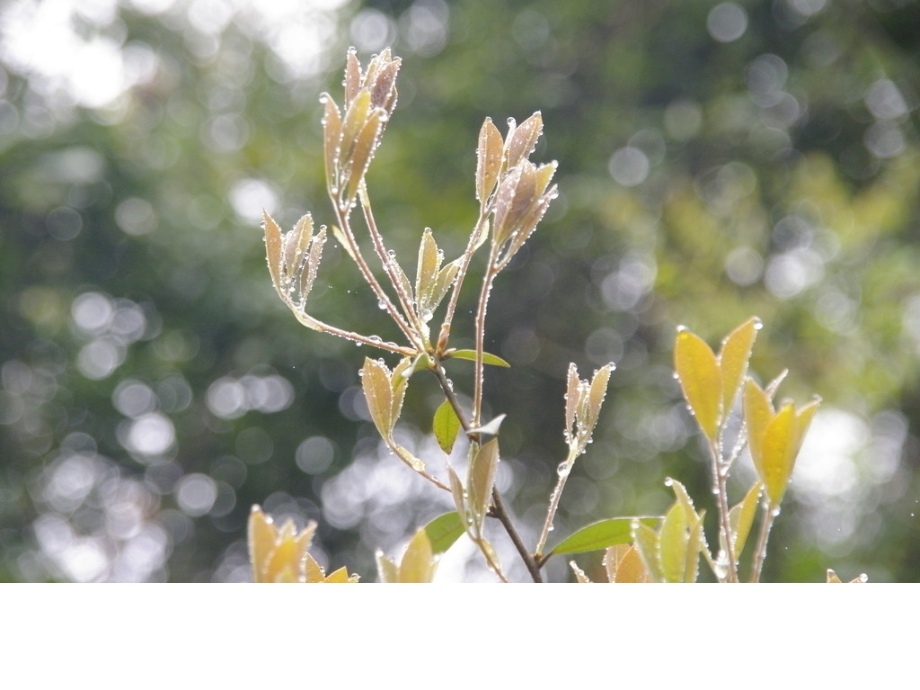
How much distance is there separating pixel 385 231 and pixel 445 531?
401 cm

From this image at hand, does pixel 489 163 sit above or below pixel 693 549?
above

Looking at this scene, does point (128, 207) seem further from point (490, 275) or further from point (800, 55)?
point (490, 275)

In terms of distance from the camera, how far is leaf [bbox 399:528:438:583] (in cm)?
34

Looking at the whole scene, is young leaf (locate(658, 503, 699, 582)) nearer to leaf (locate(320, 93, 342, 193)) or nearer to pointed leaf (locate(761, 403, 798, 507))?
pointed leaf (locate(761, 403, 798, 507))

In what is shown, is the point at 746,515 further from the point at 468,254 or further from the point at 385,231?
the point at 385,231

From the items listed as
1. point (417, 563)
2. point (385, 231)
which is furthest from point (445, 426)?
point (385, 231)

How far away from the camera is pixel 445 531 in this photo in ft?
1.50

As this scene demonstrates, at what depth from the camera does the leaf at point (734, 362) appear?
0.35 metres

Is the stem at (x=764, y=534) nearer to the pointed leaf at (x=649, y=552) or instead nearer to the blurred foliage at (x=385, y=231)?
the pointed leaf at (x=649, y=552)

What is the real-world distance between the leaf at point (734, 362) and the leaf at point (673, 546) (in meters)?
0.05

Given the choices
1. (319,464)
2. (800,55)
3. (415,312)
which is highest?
(800,55)

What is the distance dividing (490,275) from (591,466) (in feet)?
13.6
